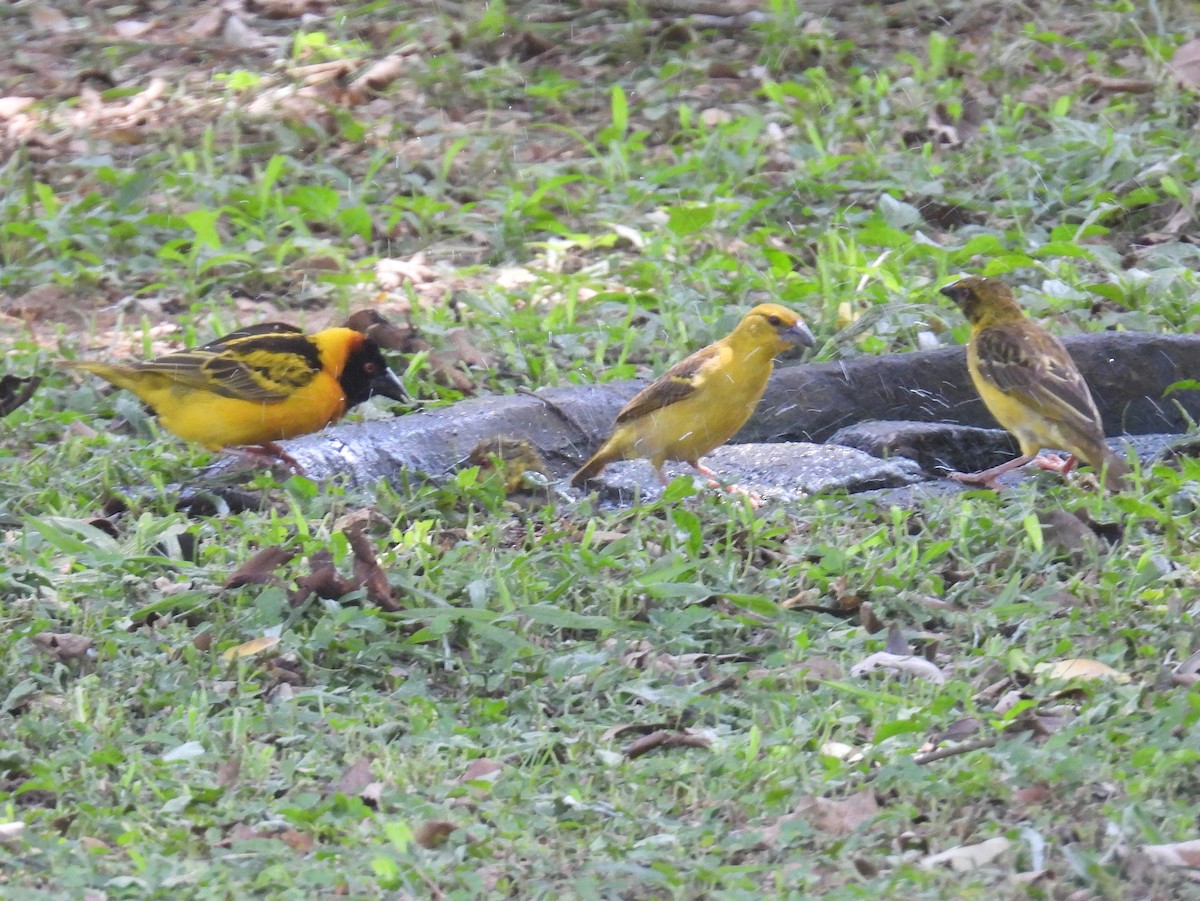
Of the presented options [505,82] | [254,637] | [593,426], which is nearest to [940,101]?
[505,82]

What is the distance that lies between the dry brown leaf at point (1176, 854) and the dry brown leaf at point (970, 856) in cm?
30

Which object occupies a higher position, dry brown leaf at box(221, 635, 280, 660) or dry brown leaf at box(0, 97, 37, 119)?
dry brown leaf at box(221, 635, 280, 660)

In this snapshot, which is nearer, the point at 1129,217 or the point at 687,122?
the point at 1129,217

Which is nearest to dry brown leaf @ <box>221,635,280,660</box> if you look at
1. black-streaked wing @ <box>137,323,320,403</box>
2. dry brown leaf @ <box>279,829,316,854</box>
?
dry brown leaf @ <box>279,829,316,854</box>

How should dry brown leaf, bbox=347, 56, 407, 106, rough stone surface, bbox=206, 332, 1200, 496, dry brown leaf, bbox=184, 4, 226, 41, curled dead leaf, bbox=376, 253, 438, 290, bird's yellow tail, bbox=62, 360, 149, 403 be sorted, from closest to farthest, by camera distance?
rough stone surface, bbox=206, 332, 1200, 496 < bird's yellow tail, bbox=62, 360, 149, 403 < curled dead leaf, bbox=376, 253, 438, 290 < dry brown leaf, bbox=347, 56, 407, 106 < dry brown leaf, bbox=184, 4, 226, 41

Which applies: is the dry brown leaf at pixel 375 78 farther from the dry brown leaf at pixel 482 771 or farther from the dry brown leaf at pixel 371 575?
the dry brown leaf at pixel 482 771

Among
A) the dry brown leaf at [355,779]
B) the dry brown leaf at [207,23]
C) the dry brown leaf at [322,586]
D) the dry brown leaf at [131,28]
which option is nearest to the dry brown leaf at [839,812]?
the dry brown leaf at [355,779]

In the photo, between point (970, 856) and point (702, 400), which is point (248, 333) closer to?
point (702, 400)

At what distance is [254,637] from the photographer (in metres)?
5.10

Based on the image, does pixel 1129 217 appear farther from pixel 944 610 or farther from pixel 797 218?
pixel 944 610

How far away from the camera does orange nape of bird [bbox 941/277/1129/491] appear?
6250 millimetres

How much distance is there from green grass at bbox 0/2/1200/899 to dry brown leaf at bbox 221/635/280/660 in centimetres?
2

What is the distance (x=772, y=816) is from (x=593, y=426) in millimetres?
3046

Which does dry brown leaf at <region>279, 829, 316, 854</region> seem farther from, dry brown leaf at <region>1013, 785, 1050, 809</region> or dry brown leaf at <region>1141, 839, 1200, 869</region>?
dry brown leaf at <region>1141, 839, 1200, 869</region>
